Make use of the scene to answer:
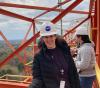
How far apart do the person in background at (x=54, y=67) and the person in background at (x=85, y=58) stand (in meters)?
1.39

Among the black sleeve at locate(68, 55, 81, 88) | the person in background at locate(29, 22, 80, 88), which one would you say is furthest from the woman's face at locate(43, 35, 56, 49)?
the black sleeve at locate(68, 55, 81, 88)

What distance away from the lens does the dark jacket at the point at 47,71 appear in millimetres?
4023

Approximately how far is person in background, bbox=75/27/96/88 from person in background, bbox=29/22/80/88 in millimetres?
1388

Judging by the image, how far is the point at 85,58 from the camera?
17.9 feet

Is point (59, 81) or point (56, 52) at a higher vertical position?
point (56, 52)

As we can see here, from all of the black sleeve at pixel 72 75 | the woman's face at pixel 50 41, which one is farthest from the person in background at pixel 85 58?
the woman's face at pixel 50 41

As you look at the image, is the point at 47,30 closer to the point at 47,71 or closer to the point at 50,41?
the point at 50,41

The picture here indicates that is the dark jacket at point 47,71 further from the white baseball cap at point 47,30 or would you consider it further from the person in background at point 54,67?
the white baseball cap at point 47,30

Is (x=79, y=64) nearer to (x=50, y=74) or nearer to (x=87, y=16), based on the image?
(x=50, y=74)

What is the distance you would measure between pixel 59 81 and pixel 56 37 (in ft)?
1.67

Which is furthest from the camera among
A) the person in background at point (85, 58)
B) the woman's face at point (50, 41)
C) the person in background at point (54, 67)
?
the person in background at point (85, 58)

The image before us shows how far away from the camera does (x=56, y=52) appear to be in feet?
13.3

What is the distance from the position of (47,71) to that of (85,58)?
1542 mm

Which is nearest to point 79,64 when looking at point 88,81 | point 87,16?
point 88,81
